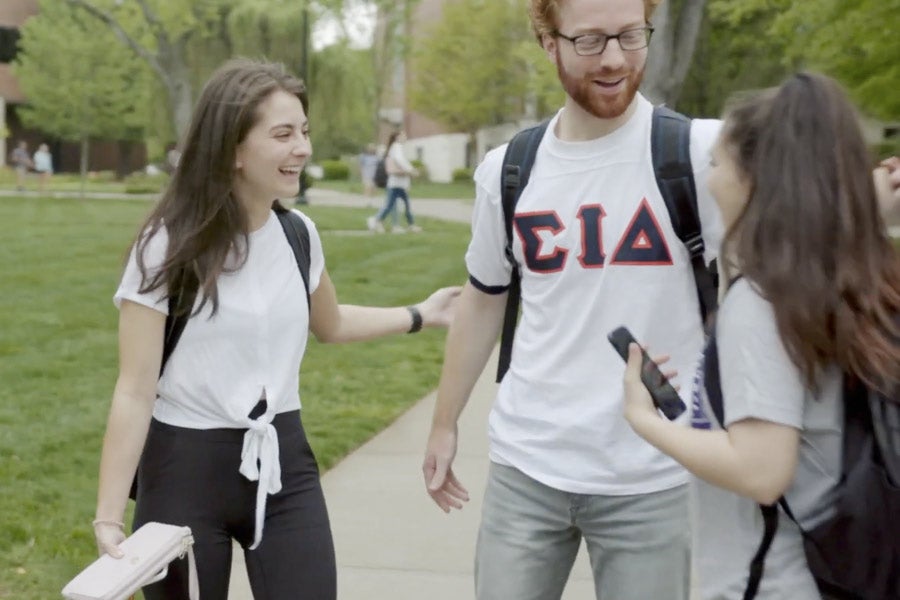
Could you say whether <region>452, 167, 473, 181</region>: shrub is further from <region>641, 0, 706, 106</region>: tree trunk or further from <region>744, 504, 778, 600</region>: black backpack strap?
<region>744, 504, 778, 600</region>: black backpack strap

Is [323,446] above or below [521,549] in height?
below

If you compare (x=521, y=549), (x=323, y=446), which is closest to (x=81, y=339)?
(x=323, y=446)

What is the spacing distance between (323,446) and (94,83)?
4873 centimetres

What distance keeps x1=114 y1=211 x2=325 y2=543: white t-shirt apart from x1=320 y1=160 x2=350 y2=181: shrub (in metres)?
68.1

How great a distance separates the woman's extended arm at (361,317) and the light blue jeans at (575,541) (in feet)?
2.46

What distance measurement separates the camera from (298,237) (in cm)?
344

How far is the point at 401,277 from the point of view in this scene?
1595 cm

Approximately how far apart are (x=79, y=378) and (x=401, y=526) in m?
4.20

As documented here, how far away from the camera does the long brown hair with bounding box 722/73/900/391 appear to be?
2209 millimetres

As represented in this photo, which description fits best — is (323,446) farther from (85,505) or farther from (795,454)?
(795,454)

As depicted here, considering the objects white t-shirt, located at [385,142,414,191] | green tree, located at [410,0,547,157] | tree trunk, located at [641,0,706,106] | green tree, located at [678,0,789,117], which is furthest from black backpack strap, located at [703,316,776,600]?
green tree, located at [410,0,547,157]

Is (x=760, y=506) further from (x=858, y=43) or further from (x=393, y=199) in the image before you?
(x=393, y=199)

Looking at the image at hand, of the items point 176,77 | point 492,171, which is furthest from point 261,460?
point 176,77

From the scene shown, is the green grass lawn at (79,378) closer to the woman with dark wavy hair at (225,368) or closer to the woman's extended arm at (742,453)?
the woman with dark wavy hair at (225,368)
